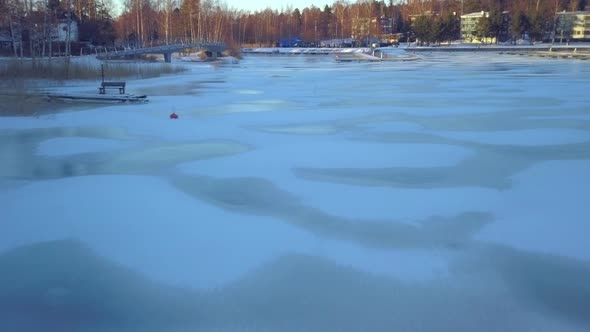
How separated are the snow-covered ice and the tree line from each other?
18422 mm

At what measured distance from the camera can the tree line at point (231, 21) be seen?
29.7 meters

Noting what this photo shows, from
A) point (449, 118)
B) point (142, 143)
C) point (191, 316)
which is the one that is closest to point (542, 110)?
point (449, 118)

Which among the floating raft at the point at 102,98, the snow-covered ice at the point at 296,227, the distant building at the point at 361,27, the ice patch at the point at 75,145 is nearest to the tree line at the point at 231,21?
the distant building at the point at 361,27

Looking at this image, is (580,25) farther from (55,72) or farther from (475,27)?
(55,72)

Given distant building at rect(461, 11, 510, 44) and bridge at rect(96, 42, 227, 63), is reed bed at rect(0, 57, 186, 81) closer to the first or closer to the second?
bridge at rect(96, 42, 227, 63)

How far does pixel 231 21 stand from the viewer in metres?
85.3

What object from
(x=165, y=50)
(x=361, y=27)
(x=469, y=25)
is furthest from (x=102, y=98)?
(x=469, y=25)

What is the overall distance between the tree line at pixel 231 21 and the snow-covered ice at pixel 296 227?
1842 centimetres

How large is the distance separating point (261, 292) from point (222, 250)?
841 millimetres

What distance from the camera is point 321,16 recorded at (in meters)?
105

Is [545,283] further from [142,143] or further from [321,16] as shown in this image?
[321,16]

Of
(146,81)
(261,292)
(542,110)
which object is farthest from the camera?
(146,81)

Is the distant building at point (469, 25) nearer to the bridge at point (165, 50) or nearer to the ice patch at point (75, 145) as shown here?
the bridge at point (165, 50)

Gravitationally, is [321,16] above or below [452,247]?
above
